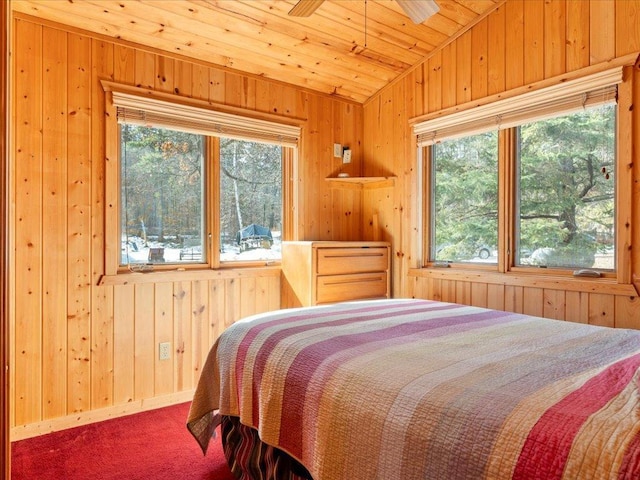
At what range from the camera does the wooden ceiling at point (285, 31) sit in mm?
2420

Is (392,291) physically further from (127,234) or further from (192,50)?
(192,50)

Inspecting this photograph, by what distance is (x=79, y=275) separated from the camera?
250 cm

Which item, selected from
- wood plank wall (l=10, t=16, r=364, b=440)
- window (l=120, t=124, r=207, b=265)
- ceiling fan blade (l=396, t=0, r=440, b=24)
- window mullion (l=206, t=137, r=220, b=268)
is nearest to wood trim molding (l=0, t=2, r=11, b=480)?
ceiling fan blade (l=396, t=0, r=440, b=24)

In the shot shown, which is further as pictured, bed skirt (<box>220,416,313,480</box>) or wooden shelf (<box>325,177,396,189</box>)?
wooden shelf (<box>325,177,396,189</box>)

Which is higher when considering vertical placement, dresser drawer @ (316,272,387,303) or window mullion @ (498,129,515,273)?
window mullion @ (498,129,515,273)

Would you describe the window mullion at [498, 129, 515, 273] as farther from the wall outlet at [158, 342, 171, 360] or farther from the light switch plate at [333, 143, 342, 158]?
the wall outlet at [158, 342, 171, 360]

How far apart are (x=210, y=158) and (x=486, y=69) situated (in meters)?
2.03

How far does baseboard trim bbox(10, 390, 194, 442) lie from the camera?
2.31 meters

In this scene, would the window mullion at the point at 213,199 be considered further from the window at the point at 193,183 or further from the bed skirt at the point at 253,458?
the bed skirt at the point at 253,458

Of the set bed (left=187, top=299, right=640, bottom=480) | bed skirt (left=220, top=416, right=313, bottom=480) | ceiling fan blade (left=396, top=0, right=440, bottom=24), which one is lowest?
bed skirt (left=220, top=416, right=313, bottom=480)

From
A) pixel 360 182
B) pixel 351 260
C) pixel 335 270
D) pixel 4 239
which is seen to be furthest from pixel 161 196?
pixel 4 239

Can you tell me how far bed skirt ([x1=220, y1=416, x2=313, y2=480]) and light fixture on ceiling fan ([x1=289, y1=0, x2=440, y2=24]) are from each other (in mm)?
1889

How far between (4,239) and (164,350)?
7.15ft

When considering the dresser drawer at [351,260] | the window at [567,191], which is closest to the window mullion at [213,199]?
the dresser drawer at [351,260]
